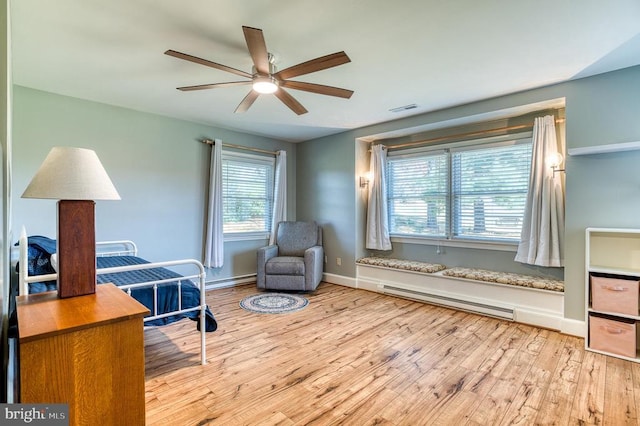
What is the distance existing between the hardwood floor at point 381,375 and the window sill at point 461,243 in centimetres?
92

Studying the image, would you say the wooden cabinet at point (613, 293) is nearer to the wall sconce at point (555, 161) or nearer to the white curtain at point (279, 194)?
the wall sconce at point (555, 161)

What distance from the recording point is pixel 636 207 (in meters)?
2.65

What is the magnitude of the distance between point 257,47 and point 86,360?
180 cm

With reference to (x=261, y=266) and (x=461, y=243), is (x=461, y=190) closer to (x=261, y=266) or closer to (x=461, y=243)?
(x=461, y=243)

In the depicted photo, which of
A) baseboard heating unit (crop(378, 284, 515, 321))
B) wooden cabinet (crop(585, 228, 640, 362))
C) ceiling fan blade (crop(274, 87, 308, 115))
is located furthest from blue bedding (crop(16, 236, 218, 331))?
wooden cabinet (crop(585, 228, 640, 362))

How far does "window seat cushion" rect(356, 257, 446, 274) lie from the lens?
4035 millimetres

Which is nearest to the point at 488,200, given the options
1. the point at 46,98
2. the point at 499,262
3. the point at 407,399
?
the point at 499,262

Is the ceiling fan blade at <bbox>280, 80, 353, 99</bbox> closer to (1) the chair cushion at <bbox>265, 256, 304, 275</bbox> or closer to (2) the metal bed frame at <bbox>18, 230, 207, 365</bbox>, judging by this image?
(2) the metal bed frame at <bbox>18, 230, 207, 365</bbox>

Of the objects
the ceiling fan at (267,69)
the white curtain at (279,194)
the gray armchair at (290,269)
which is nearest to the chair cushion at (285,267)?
the gray armchair at (290,269)

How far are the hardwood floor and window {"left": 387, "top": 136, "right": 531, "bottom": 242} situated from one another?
1.21 meters

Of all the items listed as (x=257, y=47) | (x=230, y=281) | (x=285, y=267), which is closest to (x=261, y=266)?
(x=285, y=267)

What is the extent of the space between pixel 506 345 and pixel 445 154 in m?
2.48

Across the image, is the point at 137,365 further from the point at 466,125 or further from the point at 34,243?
the point at 466,125

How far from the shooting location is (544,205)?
10.6 ft
